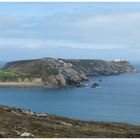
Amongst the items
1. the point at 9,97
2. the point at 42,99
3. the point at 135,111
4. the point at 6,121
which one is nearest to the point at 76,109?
the point at 135,111

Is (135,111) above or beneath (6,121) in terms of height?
beneath

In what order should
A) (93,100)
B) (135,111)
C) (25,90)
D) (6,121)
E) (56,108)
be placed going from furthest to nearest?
(25,90) < (93,100) < (56,108) < (135,111) < (6,121)

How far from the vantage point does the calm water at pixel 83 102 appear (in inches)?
4844

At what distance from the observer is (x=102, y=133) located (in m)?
47.8

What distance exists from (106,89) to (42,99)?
145 ft

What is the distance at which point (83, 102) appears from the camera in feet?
501

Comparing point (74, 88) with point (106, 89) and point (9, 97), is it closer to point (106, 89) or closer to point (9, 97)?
point (106, 89)

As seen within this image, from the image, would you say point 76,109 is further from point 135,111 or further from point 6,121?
point 6,121

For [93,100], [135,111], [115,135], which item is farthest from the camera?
[93,100]

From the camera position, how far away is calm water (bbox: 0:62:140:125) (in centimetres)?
12303

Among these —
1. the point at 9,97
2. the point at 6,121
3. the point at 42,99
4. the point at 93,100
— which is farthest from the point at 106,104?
the point at 6,121

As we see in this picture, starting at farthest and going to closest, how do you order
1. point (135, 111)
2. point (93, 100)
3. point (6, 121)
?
1. point (93, 100)
2. point (135, 111)
3. point (6, 121)

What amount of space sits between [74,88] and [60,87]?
20.0ft

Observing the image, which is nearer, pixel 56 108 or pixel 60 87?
pixel 56 108
